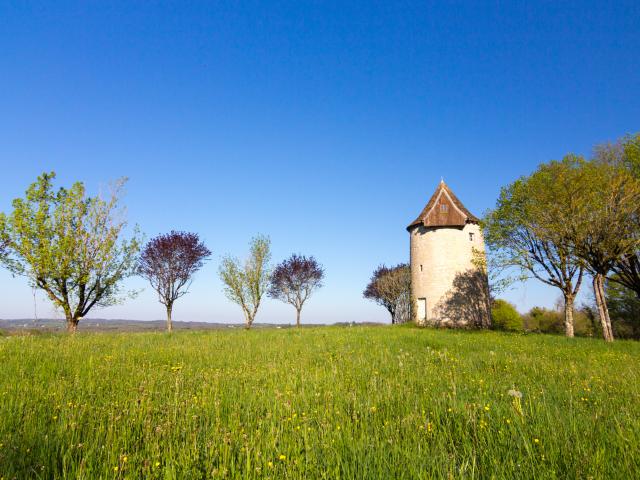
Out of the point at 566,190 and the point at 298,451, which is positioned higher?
the point at 566,190

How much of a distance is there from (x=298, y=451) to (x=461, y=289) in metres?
31.8

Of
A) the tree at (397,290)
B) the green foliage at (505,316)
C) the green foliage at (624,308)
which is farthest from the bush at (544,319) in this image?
the tree at (397,290)

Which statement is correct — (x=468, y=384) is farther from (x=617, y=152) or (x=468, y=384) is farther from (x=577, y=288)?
(x=617, y=152)

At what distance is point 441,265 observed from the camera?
32.4 metres

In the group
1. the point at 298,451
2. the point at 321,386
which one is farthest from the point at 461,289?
the point at 298,451

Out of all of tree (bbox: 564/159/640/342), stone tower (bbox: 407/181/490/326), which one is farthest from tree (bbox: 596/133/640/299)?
stone tower (bbox: 407/181/490/326)

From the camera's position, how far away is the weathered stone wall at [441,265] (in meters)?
31.8

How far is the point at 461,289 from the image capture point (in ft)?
104

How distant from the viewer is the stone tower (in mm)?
31531

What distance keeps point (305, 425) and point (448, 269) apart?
31184 millimetres

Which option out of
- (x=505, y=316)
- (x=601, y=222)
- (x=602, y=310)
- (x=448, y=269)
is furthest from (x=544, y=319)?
(x=601, y=222)

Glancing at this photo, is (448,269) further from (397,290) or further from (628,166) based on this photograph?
(397,290)

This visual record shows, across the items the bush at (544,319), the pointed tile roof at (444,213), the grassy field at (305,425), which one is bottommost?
the bush at (544,319)

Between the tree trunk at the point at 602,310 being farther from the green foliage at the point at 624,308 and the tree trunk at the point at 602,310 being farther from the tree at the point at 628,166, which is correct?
the green foliage at the point at 624,308
